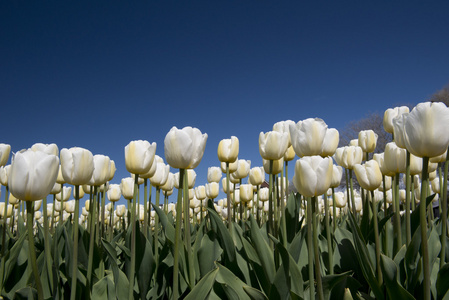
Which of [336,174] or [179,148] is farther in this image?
[336,174]

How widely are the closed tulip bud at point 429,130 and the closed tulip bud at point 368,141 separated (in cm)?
185

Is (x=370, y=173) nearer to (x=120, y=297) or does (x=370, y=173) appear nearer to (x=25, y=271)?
(x=120, y=297)

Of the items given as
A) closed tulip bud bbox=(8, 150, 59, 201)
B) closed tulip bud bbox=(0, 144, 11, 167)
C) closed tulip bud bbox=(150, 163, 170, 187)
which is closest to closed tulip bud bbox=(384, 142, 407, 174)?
closed tulip bud bbox=(150, 163, 170, 187)

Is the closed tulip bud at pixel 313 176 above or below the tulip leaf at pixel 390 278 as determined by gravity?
above

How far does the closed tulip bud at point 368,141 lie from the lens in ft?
11.1

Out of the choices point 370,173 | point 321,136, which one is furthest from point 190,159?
point 370,173

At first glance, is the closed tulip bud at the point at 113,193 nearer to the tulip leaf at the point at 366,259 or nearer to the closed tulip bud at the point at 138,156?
the closed tulip bud at the point at 138,156

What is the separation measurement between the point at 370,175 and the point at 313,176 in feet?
3.97


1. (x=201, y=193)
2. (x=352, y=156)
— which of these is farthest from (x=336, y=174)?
(x=201, y=193)

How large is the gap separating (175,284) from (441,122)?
1388 mm

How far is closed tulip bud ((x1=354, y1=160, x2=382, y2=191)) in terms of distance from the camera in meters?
2.56

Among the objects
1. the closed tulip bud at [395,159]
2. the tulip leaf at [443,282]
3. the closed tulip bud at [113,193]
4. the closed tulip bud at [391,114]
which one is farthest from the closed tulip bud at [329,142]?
the closed tulip bud at [113,193]

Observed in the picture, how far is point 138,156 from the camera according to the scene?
1.99m

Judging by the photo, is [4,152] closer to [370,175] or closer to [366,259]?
[366,259]
